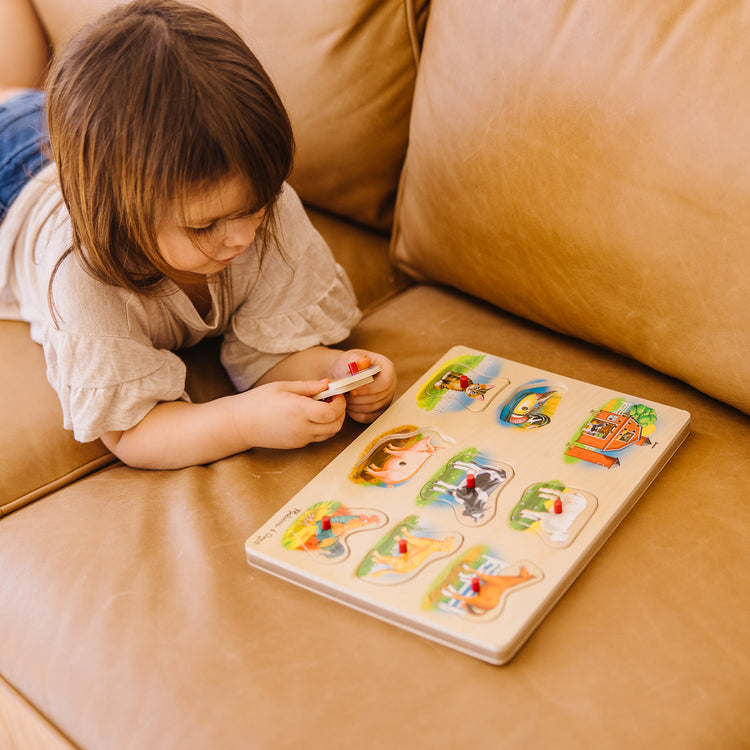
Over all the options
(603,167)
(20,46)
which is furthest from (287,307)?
(20,46)

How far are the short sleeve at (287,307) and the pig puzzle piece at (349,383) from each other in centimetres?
16

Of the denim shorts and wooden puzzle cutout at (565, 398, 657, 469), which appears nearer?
wooden puzzle cutout at (565, 398, 657, 469)

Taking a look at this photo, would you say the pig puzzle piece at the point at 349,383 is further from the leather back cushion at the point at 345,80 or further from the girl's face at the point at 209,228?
the leather back cushion at the point at 345,80

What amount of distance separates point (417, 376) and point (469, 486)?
20cm

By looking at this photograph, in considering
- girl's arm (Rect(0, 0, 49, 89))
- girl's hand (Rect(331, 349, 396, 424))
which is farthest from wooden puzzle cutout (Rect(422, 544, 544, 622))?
girl's arm (Rect(0, 0, 49, 89))

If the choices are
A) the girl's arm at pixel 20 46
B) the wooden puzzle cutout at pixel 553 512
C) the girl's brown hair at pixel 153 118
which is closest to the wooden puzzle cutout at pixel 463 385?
the wooden puzzle cutout at pixel 553 512

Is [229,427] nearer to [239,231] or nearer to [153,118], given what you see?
[239,231]

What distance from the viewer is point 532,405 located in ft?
2.58

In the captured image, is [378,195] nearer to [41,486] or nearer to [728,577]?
[41,486]

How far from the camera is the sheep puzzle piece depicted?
1.98 ft

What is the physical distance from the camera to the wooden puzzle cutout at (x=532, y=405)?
77 cm

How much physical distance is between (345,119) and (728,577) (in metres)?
0.68

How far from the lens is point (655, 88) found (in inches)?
28.0

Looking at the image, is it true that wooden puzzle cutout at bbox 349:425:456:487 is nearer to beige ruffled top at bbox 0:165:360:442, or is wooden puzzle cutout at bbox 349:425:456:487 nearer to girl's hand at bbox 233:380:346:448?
girl's hand at bbox 233:380:346:448
